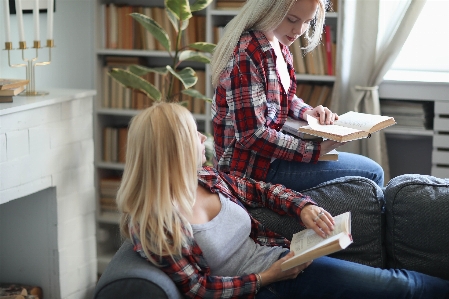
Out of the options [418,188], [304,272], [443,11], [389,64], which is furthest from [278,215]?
[443,11]

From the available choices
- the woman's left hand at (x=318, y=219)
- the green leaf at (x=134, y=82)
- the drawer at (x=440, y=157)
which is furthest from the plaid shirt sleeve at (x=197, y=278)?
the drawer at (x=440, y=157)

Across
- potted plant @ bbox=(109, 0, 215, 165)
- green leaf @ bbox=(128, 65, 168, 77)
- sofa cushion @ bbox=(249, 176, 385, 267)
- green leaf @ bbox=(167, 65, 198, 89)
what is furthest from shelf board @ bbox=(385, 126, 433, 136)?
sofa cushion @ bbox=(249, 176, 385, 267)

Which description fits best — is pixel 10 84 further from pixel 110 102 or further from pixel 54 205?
pixel 110 102

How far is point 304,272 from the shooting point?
1888 millimetres

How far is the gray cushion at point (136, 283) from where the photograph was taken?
1.67m

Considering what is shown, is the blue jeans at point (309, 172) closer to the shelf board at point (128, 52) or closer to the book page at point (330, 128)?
the book page at point (330, 128)

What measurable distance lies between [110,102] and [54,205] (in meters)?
1.19

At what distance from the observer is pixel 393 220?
2.11m

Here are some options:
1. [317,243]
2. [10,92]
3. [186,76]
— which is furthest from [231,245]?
[186,76]

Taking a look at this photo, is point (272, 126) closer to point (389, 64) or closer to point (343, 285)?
point (343, 285)

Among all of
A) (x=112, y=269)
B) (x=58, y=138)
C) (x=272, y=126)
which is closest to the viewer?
(x=112, y=269)

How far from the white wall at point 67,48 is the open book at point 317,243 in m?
1.81

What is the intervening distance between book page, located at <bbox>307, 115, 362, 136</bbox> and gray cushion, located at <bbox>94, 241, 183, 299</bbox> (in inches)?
28.8

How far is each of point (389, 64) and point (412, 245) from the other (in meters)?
1.64
